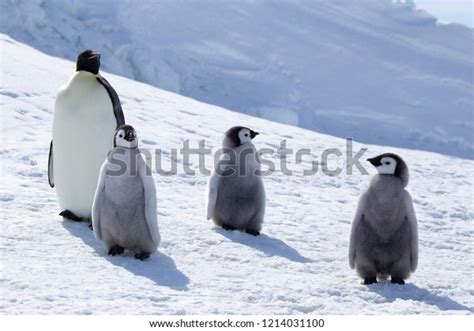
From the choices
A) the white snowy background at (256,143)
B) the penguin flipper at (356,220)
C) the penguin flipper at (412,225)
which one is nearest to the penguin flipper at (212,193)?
the white snowy background at (256,143)

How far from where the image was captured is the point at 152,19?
2367 centimetres

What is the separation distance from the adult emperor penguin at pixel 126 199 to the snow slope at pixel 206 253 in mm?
156

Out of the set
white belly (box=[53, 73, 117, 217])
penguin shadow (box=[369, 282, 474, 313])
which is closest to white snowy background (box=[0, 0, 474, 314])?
penguin shadow (box=[369, 282, 474, 313])

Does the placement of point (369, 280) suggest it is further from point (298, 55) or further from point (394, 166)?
point (298, 55)

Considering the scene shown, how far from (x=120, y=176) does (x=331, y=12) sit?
22.9 m

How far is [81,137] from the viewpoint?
18.5ft

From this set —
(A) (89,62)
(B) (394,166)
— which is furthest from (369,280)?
(A) (89,62)

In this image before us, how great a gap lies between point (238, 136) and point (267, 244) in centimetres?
82

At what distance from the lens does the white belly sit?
5602 millimetres

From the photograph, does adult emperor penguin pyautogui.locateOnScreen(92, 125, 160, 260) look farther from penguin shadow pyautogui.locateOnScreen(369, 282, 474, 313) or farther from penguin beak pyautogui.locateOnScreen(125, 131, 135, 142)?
penguin shadow pyautogui.locateOnScreen(369, 282, 474, 313)

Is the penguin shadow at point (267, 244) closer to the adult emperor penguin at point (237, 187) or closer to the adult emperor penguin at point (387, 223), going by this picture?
the adult emperor penguin at point (237, 187)

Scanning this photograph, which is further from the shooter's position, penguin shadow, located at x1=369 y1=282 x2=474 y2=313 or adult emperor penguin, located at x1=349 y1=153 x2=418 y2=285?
adult emperor penguin, located at x1=349 y1=153 x2=418 y2=285

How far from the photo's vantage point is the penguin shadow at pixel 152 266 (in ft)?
14.9

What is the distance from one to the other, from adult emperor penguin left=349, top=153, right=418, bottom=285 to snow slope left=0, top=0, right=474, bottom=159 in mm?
12984
